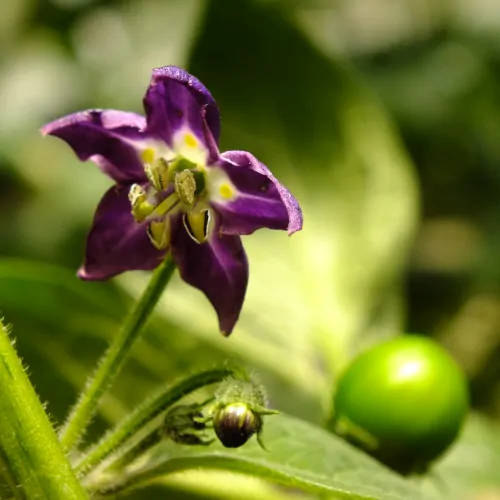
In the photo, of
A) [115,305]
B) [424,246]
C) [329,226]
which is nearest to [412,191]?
[329,226]

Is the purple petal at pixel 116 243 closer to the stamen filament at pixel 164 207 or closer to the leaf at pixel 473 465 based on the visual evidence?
the stamen filament at pixel 164 207

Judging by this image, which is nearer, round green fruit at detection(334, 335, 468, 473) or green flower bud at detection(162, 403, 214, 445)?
green flower bud at detection(162, 403, 214, 445)

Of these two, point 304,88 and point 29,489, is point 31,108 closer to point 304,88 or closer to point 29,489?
point 304,88

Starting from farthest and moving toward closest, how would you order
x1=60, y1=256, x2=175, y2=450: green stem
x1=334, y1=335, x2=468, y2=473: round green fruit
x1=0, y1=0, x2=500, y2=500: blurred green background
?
x1=0, y1=0, x2=500, y2=500: blurred green background < x1=334, y1=335, x2=468, y2=473: round green fruit < x1=60, y1=256, x2=175, y2=450: green stem

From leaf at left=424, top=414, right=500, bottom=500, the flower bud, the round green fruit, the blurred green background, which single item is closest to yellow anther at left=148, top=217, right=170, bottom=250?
the flower bud

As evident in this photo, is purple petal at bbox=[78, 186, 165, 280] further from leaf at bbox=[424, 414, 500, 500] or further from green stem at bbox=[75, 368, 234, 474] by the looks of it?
leaf at bbox=[424, 414, 500, 500]
